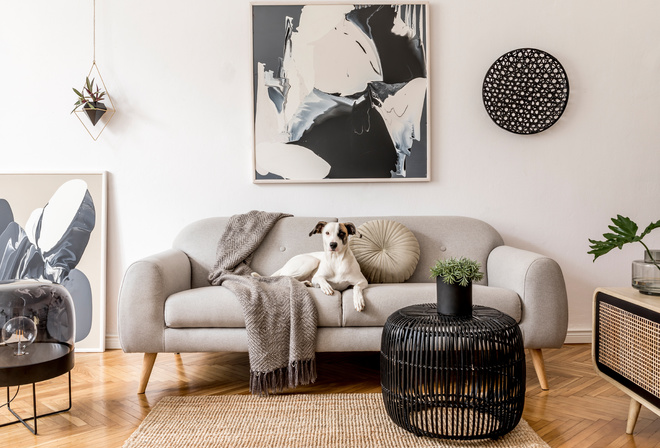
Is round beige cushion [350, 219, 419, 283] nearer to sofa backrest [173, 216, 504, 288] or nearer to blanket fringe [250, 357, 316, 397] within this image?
A: sofa backrest [173, 216, 504, 288]

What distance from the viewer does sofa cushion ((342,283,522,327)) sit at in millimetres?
2568

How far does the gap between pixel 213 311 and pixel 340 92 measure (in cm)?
175

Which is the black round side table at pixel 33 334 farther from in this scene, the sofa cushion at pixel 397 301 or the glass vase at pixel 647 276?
the glass vase at pixel 647 276

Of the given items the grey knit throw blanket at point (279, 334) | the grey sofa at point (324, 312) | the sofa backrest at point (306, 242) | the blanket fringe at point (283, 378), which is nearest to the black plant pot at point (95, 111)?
the sofa backrest at point (306, 242)

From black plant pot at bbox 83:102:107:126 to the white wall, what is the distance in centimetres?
11

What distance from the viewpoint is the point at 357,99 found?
351 centimetres

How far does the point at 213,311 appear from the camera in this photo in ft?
8.33

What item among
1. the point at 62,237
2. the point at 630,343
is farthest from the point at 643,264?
the point at 62,237

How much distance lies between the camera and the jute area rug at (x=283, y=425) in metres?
2.00

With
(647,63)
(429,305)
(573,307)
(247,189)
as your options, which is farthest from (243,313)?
(647,63)

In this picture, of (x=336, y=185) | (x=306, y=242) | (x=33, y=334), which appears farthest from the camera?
(x=336, y=185)

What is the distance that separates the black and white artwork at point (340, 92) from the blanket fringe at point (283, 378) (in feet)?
4.58

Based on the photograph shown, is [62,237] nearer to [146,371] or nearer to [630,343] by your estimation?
[146,371]

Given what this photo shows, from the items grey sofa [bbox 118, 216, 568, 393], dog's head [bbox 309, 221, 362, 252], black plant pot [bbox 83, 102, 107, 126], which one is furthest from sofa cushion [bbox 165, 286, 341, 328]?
black plant pot [bbox 83, 102, 107, 126]
